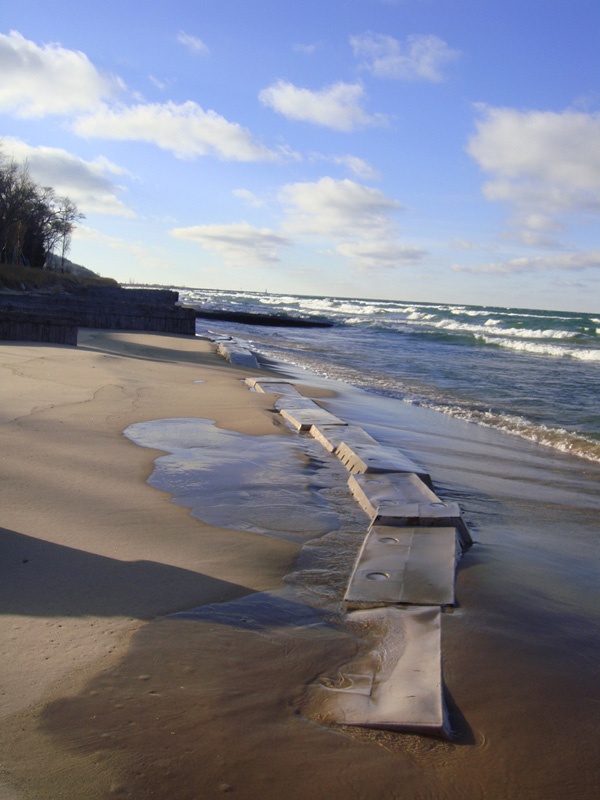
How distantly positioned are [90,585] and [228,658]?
95 cm

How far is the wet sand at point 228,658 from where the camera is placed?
7.23 ft

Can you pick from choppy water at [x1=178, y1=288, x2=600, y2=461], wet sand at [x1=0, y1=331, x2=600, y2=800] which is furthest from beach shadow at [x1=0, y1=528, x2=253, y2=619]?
choppy water at [x1=178, y1=288, x2=600, y2=461]

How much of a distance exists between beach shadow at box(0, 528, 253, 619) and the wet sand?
0.5 inches

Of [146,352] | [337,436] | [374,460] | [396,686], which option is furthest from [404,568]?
[146,352]

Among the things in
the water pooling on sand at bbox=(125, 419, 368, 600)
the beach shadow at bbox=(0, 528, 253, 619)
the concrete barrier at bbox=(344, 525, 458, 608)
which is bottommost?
the beach shadow at bbox=(0, 528, 253, 619)

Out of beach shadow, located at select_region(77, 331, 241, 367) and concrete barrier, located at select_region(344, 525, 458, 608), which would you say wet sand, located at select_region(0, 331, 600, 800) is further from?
beach shadow, located at select_region(77, 331, 241, 367)

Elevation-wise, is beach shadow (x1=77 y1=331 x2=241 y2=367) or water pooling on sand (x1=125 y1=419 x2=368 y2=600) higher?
beach shadow (x1=77 y1=331 x2=241 y2=367)

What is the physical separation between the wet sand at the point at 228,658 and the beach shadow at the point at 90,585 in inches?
0.5

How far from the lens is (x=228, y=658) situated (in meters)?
2.87

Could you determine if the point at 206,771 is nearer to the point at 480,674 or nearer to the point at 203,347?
the point at 480,674

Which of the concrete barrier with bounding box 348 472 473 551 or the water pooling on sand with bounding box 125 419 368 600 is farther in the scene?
the concrete barrier with bounding box 348 472 473 551

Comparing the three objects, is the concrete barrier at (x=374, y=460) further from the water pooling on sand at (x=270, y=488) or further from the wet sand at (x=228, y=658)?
the wet sand at (x=228, y=658)

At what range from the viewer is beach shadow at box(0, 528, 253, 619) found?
3234mm

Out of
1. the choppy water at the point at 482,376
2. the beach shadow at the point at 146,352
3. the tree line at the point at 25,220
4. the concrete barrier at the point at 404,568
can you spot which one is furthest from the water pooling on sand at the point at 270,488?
the tree line at the point at 25,220
